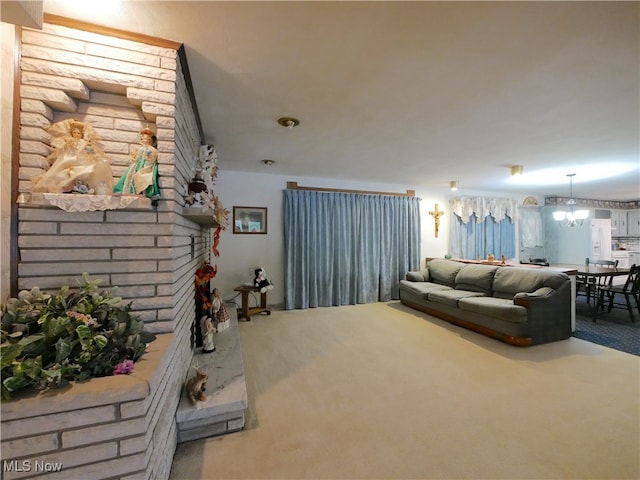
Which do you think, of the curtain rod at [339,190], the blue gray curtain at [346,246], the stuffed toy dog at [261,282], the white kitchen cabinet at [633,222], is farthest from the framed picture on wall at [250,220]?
the white kitchen cabinet at [633,222]

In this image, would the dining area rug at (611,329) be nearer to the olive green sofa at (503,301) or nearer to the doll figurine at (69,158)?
the olive green sofa at (503,301)

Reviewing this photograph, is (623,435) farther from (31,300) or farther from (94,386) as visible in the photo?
(31,300)

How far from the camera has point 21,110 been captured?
3.93 ft

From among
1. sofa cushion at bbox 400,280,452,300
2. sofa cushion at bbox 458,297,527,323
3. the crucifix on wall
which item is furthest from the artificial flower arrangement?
the crucifix on wall

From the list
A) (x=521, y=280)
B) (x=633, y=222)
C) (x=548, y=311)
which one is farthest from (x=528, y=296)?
(x=633, y=222)

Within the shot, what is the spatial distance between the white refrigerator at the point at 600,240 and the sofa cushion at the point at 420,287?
465 cm

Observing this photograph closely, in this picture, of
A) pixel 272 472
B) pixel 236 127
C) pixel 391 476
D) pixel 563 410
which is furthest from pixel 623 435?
pixel 236 127

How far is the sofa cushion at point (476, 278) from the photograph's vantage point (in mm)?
3947

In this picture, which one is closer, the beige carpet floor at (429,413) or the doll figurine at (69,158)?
the doll figurine at (69,158)

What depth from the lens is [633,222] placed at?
23.3ft

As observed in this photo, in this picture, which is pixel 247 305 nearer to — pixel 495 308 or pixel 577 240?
pixel 495 308

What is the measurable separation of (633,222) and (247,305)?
10.1 meters

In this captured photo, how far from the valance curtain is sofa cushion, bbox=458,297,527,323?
2.43 metres

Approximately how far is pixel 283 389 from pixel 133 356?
1.32m
